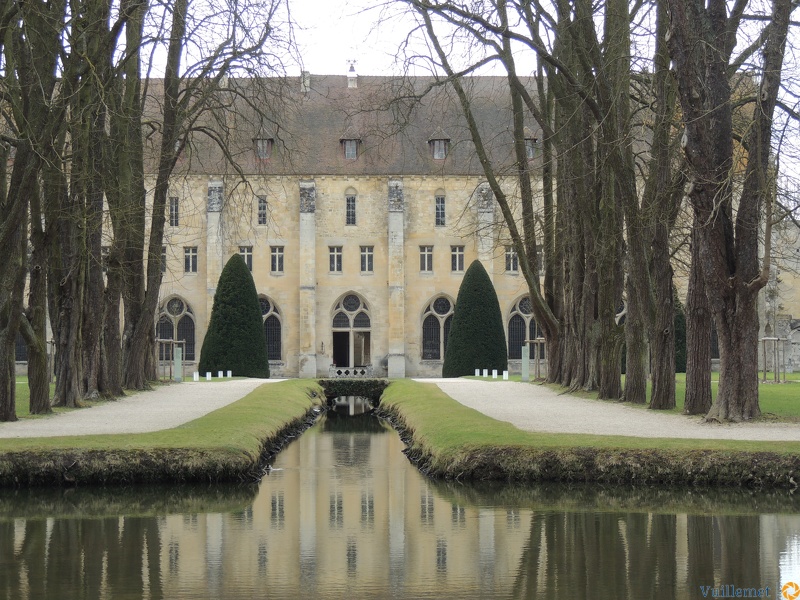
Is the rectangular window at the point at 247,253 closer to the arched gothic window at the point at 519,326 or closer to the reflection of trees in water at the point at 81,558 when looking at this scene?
the arched gothic window at the point at 519,326

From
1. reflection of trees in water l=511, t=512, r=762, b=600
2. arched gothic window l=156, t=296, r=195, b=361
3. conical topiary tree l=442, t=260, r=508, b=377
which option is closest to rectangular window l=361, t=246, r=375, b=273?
arched gothic window l=156, t=296, r=195, b=361

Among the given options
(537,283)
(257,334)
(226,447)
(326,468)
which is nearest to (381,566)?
(226,447)

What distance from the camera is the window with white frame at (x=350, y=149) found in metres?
46.3

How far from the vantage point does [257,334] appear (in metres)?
38.3

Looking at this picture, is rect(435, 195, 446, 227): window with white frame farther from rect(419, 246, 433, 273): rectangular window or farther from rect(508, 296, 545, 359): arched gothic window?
rect(508, 296, 545, 359): arched gothic window

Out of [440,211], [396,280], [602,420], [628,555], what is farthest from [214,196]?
[628,555]

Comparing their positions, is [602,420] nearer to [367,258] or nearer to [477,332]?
[477,332]

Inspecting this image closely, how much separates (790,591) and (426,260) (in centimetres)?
3996

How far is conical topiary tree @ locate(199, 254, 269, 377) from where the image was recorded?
124 ft

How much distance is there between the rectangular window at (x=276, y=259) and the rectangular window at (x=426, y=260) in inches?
223

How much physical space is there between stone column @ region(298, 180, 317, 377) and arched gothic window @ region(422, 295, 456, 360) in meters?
4.45

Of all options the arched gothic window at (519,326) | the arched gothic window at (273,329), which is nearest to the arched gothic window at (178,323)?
the arched gothic window at (273,329)

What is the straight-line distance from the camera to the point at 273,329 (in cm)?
4619

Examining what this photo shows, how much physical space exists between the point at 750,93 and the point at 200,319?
104ft
